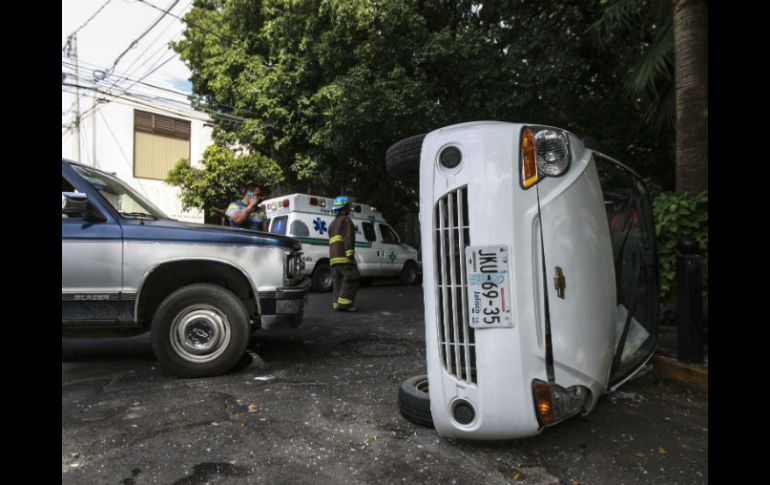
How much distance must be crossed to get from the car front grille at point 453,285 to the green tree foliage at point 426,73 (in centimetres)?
875

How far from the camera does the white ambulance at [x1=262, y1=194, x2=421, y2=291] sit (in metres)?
10.7

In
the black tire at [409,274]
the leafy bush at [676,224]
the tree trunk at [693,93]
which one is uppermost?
the tree trunk at [693,93]

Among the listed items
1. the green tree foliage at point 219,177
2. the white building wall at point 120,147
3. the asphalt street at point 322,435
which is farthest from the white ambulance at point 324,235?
the white building wall at point 120,147

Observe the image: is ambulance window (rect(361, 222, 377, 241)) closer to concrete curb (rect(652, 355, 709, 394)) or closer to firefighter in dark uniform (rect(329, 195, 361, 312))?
firefighter in dark uniform (rect(329, 195, 361, 312))

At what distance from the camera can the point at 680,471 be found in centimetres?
246

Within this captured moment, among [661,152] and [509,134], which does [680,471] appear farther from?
[661,152]

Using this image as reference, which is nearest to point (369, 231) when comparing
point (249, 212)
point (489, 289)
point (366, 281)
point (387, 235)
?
point (387, 235)

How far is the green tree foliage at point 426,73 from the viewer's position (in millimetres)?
10609

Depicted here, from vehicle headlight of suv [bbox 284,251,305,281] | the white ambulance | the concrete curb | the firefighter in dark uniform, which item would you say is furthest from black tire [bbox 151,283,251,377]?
the white ambulance

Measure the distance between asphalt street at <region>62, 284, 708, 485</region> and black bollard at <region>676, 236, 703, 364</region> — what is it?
1.07ft

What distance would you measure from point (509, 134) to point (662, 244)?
10.9 feet

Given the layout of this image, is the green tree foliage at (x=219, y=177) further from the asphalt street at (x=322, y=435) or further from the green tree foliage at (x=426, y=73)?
the asphalt street at (x=322, y=435)
